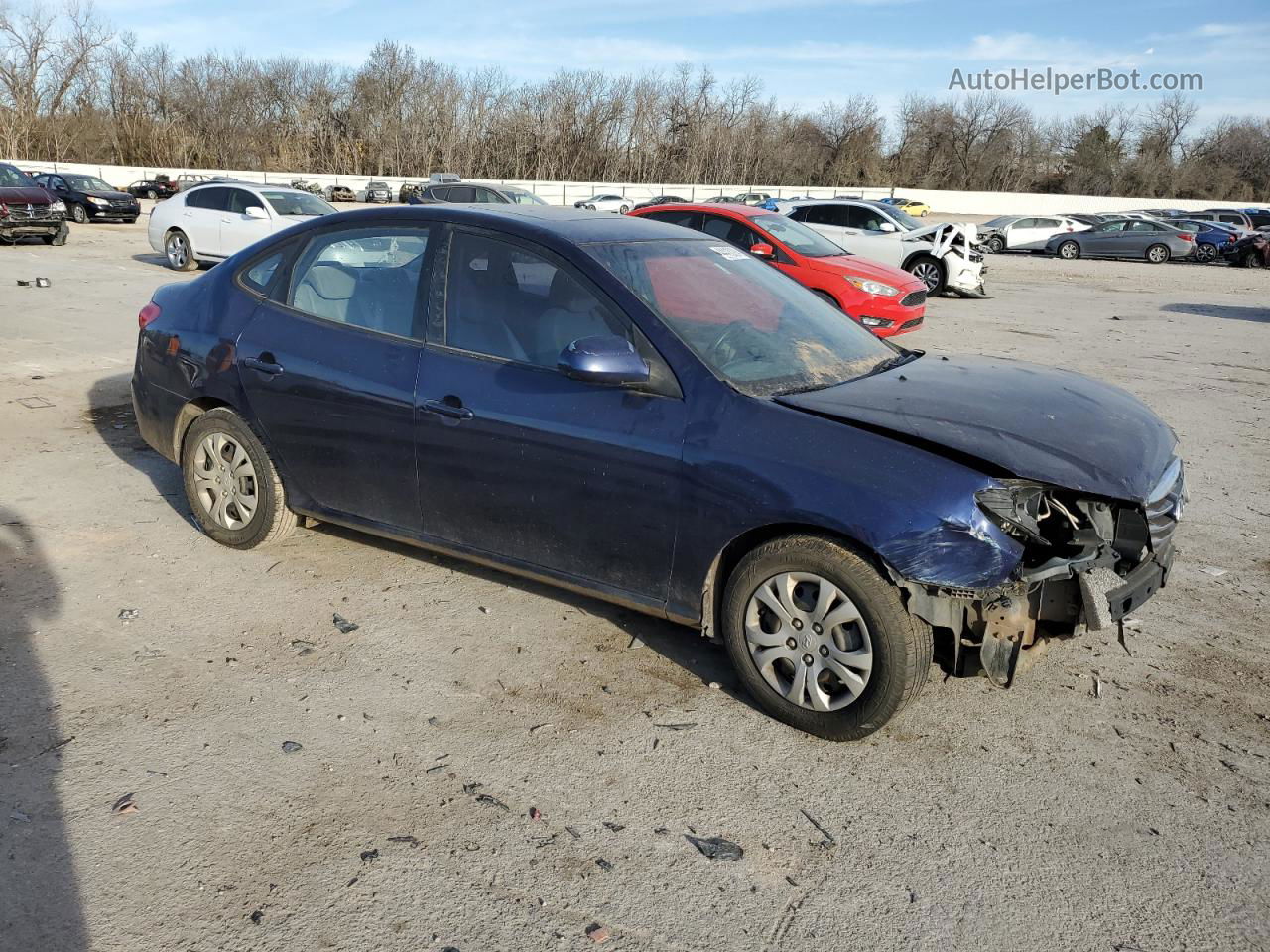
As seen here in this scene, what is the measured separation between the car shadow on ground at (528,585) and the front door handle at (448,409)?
2.65ft

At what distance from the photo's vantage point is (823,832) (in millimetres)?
3082

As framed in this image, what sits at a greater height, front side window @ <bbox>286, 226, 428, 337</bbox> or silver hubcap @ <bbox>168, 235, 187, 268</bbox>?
front side window @ <bbox>286, 226, 428, 337</bbox>

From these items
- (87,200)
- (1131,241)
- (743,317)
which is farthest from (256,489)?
(1131,241)

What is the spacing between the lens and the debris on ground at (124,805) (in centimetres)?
308

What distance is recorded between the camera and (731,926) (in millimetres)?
2674

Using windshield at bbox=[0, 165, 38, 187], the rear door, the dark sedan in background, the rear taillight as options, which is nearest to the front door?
the rear door

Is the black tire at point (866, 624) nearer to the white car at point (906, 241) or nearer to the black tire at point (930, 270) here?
the white car at point (906, 241)

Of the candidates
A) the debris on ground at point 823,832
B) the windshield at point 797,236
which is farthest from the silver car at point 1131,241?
the debris on ground at point 823,832

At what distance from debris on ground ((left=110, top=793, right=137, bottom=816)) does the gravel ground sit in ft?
0.04

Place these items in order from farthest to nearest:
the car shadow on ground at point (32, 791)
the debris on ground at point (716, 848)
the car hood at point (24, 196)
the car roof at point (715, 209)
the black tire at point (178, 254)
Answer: the car hood at point (24, 196) → the black tire at point (178, 254) → the car roof at point (715, 209) → the debris on ground at point (716, 848) → the car shadow on ground at point (32, 791)

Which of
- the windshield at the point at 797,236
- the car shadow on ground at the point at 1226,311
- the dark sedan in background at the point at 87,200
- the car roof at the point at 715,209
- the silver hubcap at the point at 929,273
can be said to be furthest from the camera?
the dark sedan in background at the point at 87,200

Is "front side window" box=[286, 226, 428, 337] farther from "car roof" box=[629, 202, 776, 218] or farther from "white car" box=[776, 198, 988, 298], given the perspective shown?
"white car" box=[776, 198, 988, 298]

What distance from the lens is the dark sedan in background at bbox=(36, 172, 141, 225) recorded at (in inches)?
1254

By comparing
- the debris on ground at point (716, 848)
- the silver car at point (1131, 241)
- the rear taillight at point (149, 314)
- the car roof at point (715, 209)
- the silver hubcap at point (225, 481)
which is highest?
the silver car at point (1131, 241)
